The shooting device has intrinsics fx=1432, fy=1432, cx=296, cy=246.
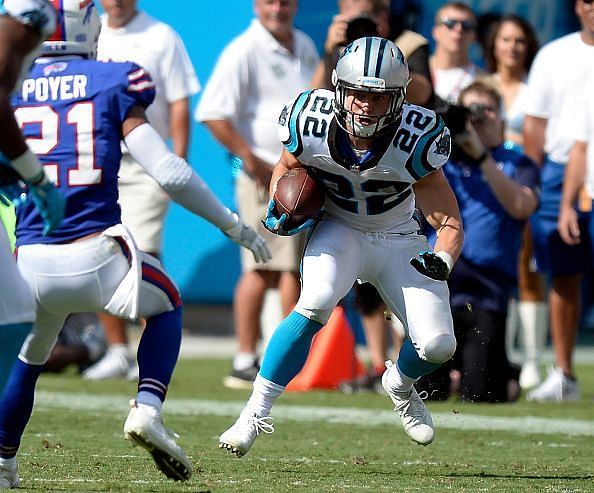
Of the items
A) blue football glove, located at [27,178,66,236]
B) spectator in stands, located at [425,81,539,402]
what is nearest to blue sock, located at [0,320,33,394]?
blue football glove, located at [27,178,66,236]

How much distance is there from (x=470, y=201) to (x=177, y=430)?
7.25 feet

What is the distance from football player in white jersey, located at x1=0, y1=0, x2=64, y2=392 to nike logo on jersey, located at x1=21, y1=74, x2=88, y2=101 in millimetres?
418

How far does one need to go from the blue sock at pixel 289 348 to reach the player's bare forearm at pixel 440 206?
520mm

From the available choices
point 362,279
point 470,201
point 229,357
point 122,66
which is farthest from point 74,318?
point 122,66

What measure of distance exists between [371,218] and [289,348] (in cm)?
56

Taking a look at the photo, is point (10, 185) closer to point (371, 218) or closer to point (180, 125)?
point (371, 218)

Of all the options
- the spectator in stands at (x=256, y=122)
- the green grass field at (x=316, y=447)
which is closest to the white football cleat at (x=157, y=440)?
the green grass field at (x=316, y=447)

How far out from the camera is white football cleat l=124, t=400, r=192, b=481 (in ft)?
12.7

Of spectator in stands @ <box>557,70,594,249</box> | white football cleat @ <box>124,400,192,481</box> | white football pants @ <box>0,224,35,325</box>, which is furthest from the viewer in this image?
spectator in stands @ <box>557,70,594,249</box>

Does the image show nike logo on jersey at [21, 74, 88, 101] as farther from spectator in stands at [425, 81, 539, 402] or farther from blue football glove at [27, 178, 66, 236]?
spectator in stands at [425, 81, 539, 402]

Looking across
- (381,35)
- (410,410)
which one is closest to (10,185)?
(410,410)

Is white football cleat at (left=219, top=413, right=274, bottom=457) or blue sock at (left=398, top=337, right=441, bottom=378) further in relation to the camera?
blue sock at (left=398, top=337, right=441, bottom=378)

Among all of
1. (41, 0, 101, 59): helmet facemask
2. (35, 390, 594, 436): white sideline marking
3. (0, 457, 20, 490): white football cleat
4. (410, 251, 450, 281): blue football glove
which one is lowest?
(35, 390, 594, 436): white sideline marking

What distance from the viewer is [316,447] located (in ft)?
16.7
